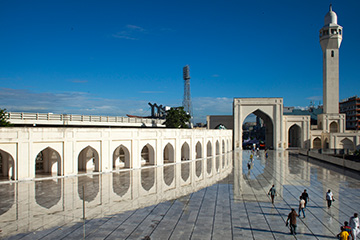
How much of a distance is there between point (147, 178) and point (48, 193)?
6.20 meters

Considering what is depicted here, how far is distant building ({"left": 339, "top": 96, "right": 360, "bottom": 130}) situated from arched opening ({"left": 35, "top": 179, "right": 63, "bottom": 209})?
6896cm

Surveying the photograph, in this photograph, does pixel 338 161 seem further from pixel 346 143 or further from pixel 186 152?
pixel 346 143

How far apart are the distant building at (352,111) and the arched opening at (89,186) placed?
66.6 metres

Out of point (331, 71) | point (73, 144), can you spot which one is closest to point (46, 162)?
point (73, 144)

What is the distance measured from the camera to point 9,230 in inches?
368

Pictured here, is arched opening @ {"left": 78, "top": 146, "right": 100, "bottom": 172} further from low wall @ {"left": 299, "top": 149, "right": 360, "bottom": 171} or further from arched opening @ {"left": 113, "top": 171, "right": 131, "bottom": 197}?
low wall @ {"left": 299, "top": 149, "right": 360, "bottom": 171}

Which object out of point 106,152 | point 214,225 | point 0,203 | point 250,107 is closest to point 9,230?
point 0,203

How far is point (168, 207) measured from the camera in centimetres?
1221

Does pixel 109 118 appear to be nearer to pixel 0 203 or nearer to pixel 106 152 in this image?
pixel 106 152

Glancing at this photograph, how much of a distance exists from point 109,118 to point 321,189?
2059 centimetres

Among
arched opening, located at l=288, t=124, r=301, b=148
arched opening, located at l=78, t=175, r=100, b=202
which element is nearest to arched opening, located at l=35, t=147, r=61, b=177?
arched opening, located at l=78, t=175, r=100, b=202

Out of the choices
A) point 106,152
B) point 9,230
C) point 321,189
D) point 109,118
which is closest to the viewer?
point 9,230

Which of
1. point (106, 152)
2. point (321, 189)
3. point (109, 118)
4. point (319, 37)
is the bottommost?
point (321, 189)

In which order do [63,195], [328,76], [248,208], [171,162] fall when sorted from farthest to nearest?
[328,76] → [171,162] → [63,195] → [248,208]
